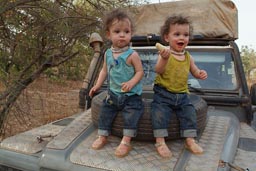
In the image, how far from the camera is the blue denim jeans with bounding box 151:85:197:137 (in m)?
1.92

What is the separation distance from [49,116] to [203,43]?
16.2 feet

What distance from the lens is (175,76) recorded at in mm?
2070

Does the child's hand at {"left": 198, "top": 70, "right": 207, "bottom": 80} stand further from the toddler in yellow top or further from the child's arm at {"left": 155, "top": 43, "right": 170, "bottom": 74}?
the child's arm at {"left": 155, "top": 43, "right": 170, "bottom": 74}

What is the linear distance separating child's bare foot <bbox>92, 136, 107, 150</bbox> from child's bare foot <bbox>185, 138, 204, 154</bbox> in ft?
1.82

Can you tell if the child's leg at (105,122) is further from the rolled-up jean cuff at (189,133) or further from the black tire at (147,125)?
the rolled-up jean cuff at (189,133)

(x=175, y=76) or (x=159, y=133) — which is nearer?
(x=159, y=133)

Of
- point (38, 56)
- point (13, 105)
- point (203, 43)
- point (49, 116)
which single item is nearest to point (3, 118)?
point (13, 105)

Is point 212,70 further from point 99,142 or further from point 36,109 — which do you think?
point 36,109

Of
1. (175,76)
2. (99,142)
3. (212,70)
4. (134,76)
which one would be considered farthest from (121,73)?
(212,70)

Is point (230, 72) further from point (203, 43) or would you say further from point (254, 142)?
point (254, 142)

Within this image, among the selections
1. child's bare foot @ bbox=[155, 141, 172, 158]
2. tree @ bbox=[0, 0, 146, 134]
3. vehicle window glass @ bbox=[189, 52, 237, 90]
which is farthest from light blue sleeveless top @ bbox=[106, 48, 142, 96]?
tree @ bbox=[0, 0, 146, 134]

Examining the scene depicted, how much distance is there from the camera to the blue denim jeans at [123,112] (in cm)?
195

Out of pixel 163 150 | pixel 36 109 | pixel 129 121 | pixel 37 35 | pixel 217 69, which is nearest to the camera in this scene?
pixel 163 150

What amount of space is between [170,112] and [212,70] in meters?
1.16
